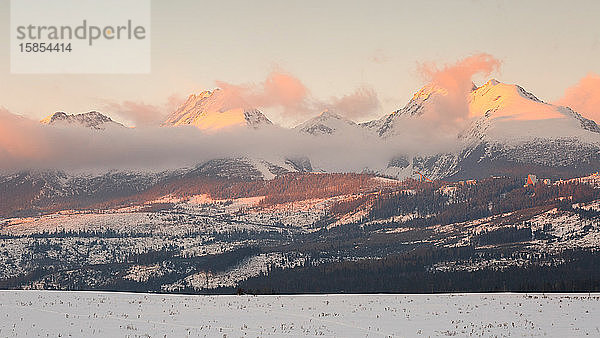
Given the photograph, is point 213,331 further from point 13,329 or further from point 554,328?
point 554,328

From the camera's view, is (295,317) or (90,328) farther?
(295,317)

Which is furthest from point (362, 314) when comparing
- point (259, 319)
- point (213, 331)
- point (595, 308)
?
point (595, 308)

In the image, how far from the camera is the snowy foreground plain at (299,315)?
53719 mm

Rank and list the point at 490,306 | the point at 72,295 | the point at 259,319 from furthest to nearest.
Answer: the point at 72,295 < the point at 490,306 < the point at 259,319

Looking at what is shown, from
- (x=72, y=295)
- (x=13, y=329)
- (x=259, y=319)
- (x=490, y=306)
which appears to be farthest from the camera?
(x=72, y=295)

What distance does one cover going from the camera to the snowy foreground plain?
176 ft

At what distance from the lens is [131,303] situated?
69812mm

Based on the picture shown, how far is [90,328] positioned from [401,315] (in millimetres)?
26739

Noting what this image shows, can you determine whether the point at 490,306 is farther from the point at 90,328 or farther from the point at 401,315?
the point at 90,328

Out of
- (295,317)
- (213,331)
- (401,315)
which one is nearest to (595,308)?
(401,315)

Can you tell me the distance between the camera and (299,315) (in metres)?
63.1

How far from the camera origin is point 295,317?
61.8m

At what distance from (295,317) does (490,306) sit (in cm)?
1915

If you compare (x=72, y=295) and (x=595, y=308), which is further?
(x=72, y=295)
